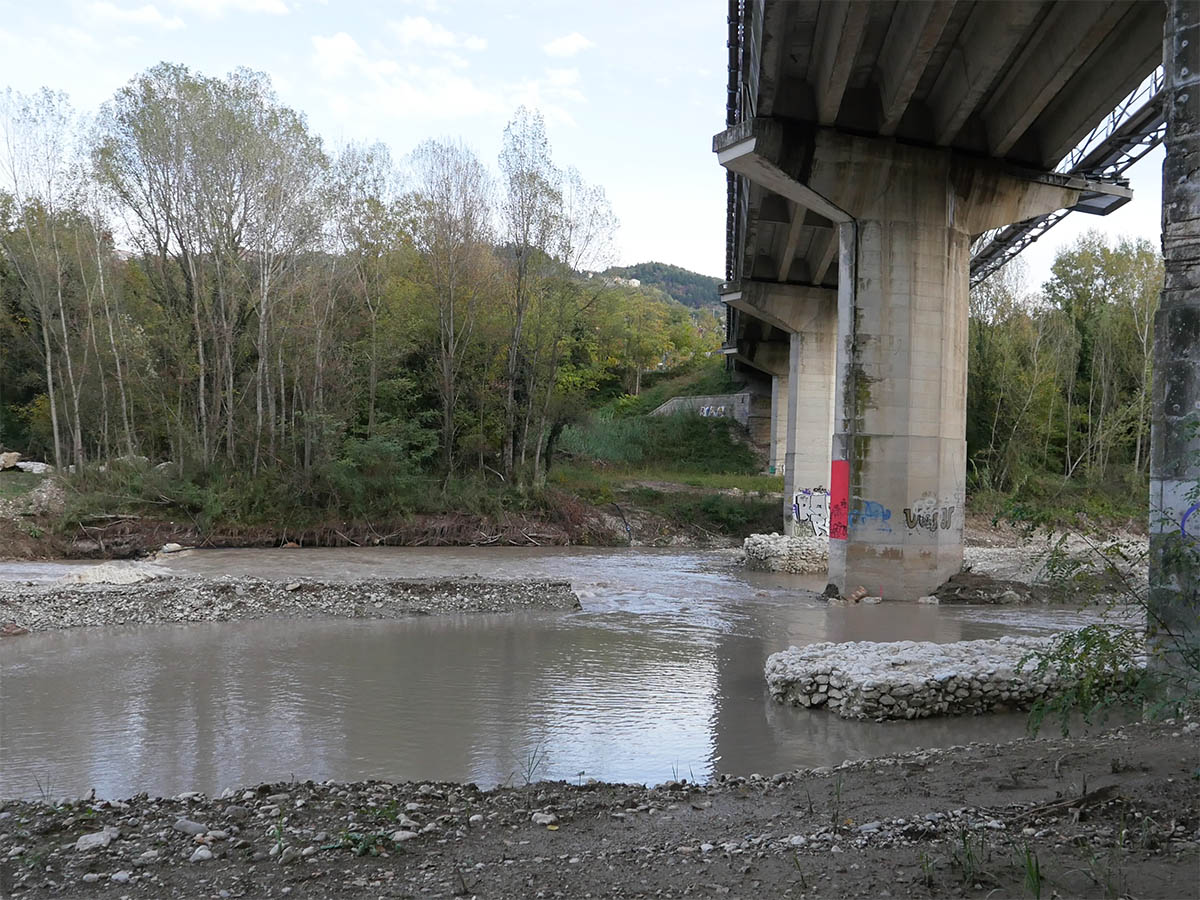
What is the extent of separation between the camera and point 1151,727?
8.56 m

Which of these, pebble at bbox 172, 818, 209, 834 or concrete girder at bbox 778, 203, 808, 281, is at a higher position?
concrete girder at bbox 778, 203, 808, 281

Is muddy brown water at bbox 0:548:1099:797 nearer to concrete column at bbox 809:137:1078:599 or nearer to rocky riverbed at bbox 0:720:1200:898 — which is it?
rocky riverbed at bbox 0:720:1200:898

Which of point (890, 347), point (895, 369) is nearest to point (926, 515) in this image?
point (895, 369)

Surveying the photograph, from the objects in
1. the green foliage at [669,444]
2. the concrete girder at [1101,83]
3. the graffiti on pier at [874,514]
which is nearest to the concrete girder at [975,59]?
the concrete girder at [1101,83]

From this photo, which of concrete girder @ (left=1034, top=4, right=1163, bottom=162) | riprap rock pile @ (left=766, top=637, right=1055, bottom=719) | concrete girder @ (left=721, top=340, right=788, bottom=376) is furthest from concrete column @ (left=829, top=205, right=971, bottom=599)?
concrete girder @ (left=721, top=340, right=788, bottom=376)

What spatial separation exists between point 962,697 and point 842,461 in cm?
1203

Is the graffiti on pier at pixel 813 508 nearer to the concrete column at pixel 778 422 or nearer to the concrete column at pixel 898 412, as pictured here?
the concrete column at pixel 898 412

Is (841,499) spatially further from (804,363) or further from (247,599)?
(804,363)

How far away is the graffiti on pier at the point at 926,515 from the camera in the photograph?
2252cm

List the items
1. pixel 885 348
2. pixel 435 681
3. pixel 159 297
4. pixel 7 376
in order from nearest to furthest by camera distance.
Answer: pixel 435 681 < pixel 885 348 < pixel 159 297 < pixel 7 376

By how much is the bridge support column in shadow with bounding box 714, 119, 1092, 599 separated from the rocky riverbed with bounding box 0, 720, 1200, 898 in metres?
14.3

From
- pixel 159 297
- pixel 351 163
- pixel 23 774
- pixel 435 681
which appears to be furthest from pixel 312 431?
pixel 23 774

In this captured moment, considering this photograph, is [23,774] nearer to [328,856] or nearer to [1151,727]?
[328,856]

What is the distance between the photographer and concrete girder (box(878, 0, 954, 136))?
54.5 ft
